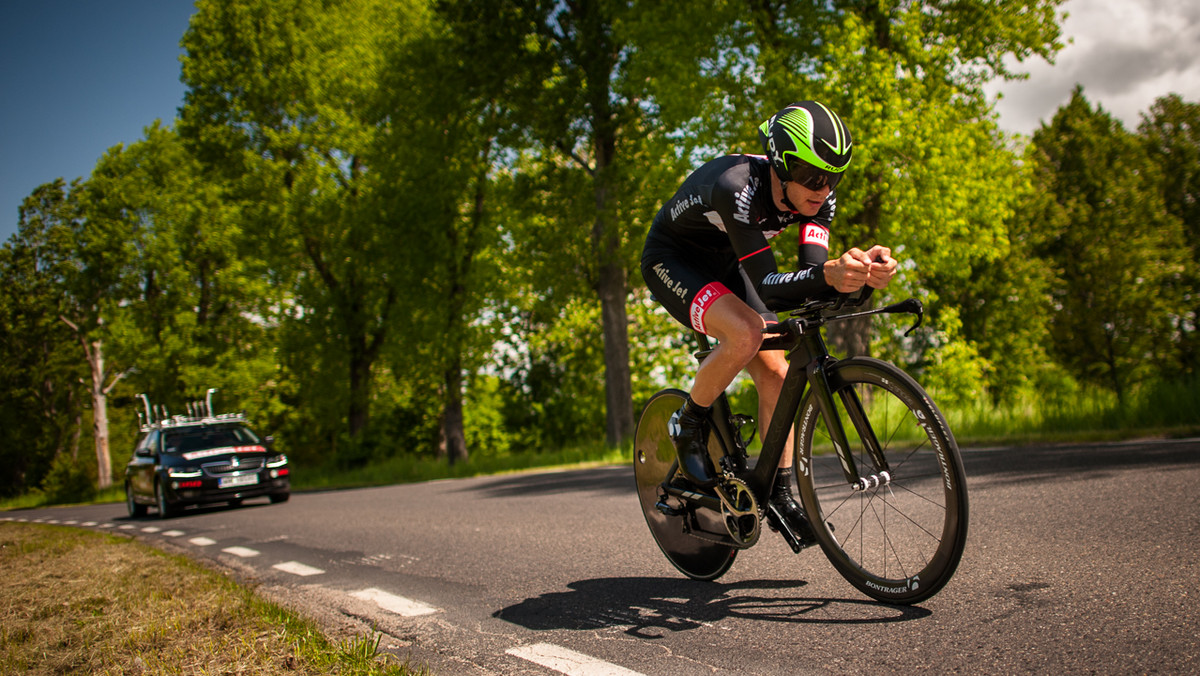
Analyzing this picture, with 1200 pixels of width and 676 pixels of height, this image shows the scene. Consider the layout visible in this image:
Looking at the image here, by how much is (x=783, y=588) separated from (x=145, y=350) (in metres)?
37.9

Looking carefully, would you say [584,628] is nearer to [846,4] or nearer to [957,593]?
[957,593]

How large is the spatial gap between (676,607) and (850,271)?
64.9 inches

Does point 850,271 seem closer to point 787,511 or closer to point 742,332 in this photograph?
point 742,332

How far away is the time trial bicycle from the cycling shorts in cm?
23

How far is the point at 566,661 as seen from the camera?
2998 mm

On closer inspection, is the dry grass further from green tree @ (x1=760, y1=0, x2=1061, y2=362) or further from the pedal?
green tree @ (x1=760, y1=0, x2=1061, y2=362)

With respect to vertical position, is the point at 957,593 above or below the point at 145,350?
below

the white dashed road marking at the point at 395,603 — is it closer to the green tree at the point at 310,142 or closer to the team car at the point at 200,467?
the team car at the point at 200,467

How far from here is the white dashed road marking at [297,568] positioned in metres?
5.65

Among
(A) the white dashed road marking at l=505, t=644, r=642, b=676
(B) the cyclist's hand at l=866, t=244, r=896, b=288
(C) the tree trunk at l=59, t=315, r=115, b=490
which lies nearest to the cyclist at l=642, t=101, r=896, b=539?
(B) the cyclist's hand at l=866, t=244, r=896, b=288

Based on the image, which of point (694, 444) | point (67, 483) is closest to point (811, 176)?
point (694, 444)

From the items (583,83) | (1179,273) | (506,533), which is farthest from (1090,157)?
(506,533)

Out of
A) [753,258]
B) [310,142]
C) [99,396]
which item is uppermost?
[310,142]

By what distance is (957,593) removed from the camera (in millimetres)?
3328
